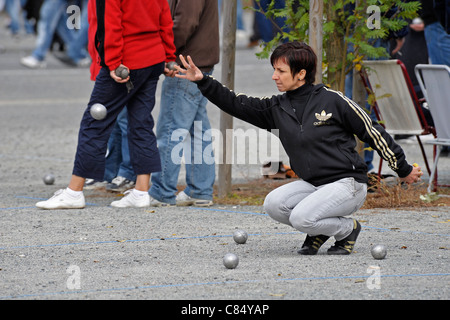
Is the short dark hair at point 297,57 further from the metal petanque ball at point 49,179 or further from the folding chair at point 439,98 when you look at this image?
the metal petanque ball at point 49,179

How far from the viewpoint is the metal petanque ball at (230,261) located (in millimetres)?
5438

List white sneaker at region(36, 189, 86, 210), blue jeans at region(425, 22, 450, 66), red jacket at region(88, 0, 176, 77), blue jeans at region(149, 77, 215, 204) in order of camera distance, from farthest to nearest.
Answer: blue jeans at region(425, 22, 450, 66), blue jeans at region(149, 77, 215, 204), white sneaker at region(36, 189, 86, 210), red jacket at region(88, 0, 176, 77)

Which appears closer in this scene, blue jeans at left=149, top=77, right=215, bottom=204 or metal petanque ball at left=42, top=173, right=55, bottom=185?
blue jeans at left=149, top=77, right=215, bottom=204

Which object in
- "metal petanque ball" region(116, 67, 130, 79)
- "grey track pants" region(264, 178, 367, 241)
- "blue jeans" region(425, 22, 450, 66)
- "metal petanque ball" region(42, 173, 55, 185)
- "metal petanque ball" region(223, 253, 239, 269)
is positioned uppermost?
"blue jeans" region(425, 22, 450, 66)

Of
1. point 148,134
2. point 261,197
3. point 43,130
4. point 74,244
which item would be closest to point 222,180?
point 261,197

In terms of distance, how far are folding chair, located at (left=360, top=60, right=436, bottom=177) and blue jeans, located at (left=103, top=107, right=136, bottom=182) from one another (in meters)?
2.02

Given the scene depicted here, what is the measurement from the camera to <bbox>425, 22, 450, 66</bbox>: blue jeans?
9.98 meters

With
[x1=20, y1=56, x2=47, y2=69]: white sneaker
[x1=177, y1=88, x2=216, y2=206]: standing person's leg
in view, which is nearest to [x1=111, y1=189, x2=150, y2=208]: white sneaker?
[x1=177, y1=88, x2=216, y2=206]: standing person's leg

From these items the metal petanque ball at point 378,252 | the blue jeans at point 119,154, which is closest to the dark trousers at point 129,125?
the blue jeans at point 119,154

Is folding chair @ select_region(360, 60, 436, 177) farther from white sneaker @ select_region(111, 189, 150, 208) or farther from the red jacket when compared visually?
white sneaker @ select_region(111, 189, 150, 208)

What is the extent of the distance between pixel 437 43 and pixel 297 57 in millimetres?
4778
